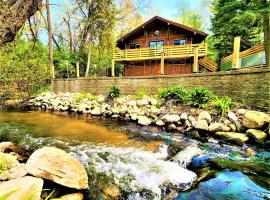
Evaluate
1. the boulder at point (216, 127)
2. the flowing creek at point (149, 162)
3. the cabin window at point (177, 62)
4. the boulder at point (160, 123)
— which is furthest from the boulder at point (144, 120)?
the cabin window at point (177, 62)

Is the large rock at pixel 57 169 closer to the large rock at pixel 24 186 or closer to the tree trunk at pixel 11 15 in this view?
the large rock at pixel 24 186

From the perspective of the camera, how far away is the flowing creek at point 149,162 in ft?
13.1

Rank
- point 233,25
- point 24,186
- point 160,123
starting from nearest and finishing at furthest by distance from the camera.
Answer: point 24,186, point 160,123, point 233,25

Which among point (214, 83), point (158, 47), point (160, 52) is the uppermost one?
point (158, 47)

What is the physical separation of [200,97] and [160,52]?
34.1 ft

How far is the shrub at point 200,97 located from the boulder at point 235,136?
Result: 252 centimetres

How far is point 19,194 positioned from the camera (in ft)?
10.0

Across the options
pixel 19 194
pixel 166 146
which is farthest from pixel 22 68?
pixel 19 194

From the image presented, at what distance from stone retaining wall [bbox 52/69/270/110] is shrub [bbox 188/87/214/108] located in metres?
0.68

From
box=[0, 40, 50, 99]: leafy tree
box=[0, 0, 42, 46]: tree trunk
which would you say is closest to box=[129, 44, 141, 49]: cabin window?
box=[0, 40, 50, 99]: leafy tree

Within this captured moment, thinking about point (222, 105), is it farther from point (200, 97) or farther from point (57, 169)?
point (57, 169)

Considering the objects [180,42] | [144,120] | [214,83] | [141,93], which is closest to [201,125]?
[144,120]

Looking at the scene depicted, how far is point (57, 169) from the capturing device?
12.5 feet

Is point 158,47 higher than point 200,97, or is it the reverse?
point 158,47
